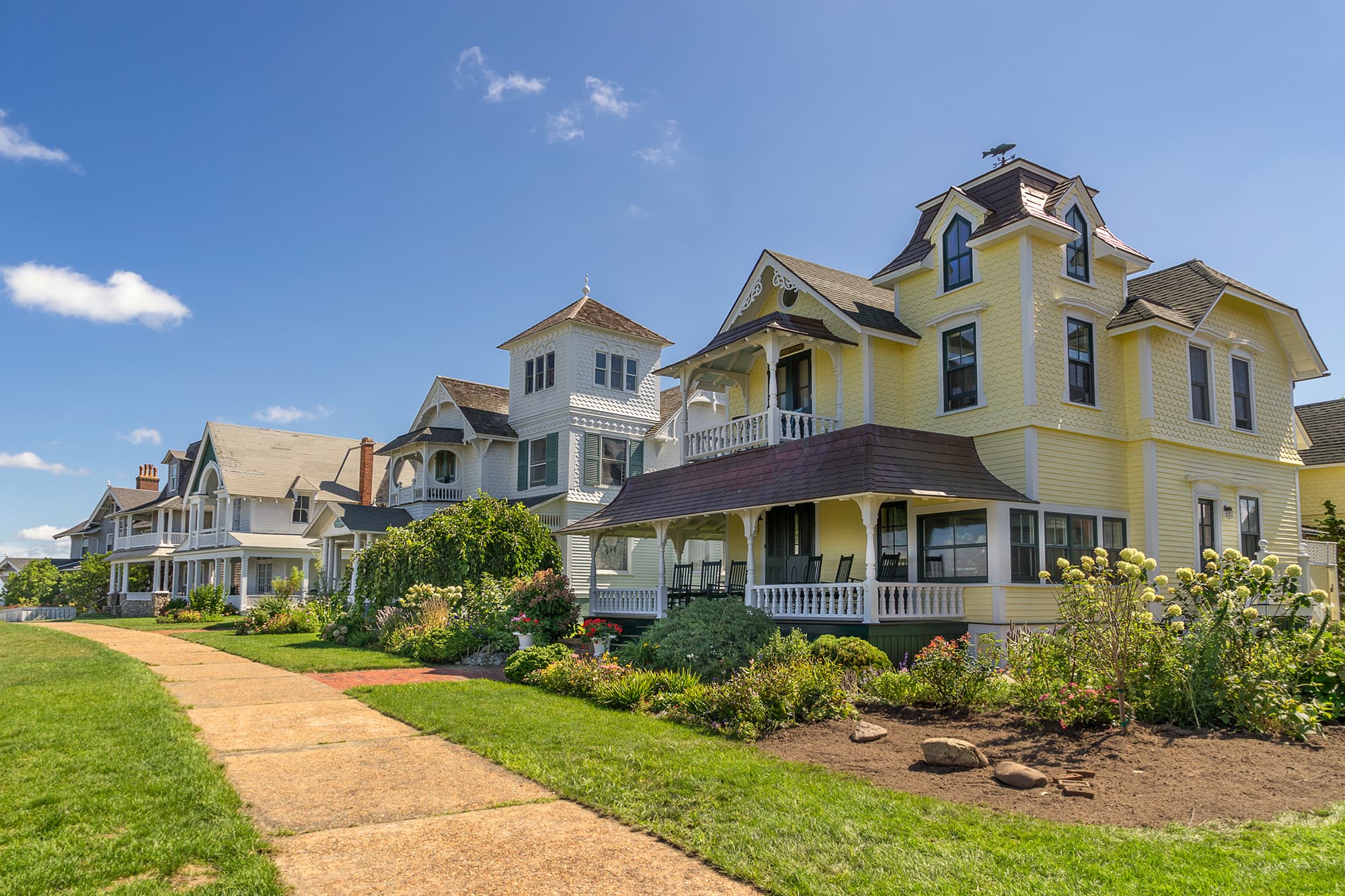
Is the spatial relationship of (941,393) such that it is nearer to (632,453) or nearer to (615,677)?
(615,677)

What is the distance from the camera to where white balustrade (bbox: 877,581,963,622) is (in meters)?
15.5

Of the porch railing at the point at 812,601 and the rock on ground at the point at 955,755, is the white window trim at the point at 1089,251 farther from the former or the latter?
the rock on ground at the point at 955,755

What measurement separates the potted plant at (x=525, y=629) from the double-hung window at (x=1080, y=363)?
37.0 ft

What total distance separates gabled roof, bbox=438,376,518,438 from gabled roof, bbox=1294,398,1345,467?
82.3 ft

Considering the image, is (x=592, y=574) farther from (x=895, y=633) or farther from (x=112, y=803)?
(x=112, y=803)

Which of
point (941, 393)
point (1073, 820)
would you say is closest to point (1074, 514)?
point (941, 393)

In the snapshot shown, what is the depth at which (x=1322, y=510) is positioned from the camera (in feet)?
88.3

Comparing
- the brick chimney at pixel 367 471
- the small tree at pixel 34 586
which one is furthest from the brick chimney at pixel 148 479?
the brick chimney at pixel 367 471

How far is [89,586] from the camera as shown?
164 feet

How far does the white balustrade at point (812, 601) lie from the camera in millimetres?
15570

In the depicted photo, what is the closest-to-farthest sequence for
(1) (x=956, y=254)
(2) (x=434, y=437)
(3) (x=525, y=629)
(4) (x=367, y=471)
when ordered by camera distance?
(3) (x=525, y=629)
(1) (x=956, y=254)
(2) (x=434, y=437)
(4) (x=367, y=471)

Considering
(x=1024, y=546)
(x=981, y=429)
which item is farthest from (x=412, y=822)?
(x=981, y=429)

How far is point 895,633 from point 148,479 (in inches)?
2345

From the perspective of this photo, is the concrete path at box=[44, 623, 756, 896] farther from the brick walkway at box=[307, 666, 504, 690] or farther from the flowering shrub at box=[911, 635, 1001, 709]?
the flowering shrub at box=[911, 635, 1001, 709]
